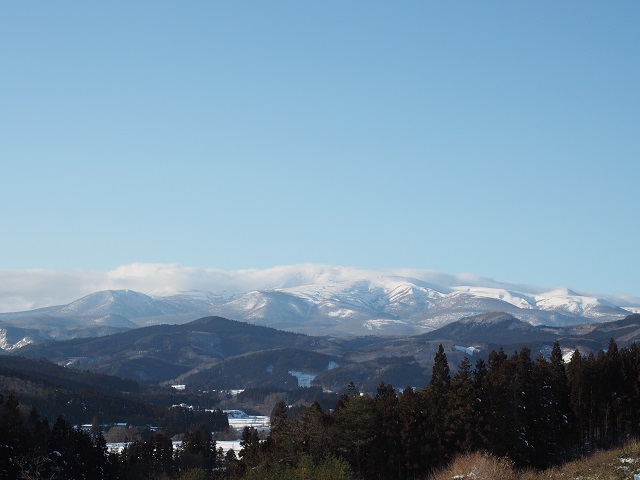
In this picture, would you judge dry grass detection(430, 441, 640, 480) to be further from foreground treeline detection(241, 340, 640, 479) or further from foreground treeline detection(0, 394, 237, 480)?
foreground treeline detection(0, 394, 237, 480)

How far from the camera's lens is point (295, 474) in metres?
73.7

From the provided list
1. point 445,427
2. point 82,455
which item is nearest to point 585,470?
point 445,427

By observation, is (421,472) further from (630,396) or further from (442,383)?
(630,396)

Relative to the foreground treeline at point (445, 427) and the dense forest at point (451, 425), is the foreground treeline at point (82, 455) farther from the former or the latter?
the foreground treeline at point (445, 427)

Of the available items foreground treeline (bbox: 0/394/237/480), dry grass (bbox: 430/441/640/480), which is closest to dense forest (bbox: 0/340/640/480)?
foreground treeline (bbox: 0/394/237/480)

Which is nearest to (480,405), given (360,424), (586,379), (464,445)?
(464,445)

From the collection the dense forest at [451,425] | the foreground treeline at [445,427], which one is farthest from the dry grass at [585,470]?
the foreground treeline at [445,427]

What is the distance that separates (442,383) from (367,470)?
14.5 meters

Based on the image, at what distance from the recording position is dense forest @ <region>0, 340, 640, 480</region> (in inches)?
3824

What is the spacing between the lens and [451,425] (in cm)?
9962

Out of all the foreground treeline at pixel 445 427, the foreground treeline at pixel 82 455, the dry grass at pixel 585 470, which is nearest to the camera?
the dry grass at pixel 585 470

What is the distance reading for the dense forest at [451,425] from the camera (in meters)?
97.1

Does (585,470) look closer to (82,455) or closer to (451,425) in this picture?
(451,425)

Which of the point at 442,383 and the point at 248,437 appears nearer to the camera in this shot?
the point at 442,383
